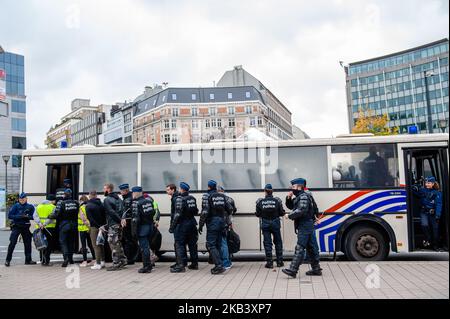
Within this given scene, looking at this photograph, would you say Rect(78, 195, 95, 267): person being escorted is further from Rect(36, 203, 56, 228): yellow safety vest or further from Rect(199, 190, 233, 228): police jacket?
Rect(199, 190, 233, 228): police jacket

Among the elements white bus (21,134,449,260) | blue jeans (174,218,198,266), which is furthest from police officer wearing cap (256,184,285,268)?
blue jeans (174,218,198,266)

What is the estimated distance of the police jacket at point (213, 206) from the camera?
1018 cm

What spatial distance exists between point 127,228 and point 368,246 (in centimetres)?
593

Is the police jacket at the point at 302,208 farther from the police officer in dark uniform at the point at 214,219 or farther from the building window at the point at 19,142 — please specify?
the building window at the point at 19,142

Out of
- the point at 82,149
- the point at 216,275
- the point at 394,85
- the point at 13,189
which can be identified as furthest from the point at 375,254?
the point at 394,85

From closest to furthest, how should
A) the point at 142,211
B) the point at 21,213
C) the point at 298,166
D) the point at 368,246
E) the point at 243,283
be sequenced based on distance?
the point at 243,283, the point at 142,211, the point at 368,246, the point at 298,166, the point at 21,213

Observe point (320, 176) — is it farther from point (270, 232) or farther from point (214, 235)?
point (214, 235)

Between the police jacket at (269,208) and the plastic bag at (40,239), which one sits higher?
the police jacket at (269,208)

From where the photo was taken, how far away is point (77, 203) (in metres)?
11.8

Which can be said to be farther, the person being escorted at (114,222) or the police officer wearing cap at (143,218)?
the person being escorted at (114,222)

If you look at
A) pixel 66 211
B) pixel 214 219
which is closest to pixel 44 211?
pixel 66 211

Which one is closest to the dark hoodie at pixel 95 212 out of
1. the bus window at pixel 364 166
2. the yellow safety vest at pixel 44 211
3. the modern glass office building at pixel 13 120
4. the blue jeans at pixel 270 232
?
the yellow safety vest at pixel 44 211

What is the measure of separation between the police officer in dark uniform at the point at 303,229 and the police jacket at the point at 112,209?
4.13 metres

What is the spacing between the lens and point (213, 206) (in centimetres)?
1019
